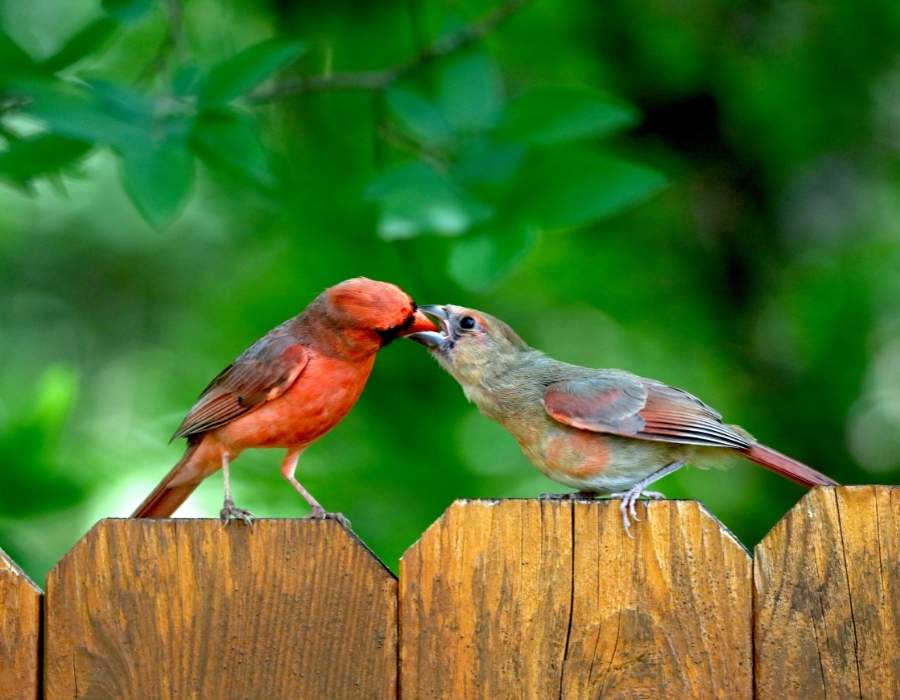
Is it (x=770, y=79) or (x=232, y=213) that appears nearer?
(x=770, y=79)

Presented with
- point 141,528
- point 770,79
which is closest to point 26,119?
point 141,528

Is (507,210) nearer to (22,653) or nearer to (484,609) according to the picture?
(484,609)

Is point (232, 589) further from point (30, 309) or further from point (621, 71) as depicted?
point (30, 309)

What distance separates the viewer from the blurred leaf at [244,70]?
355cm

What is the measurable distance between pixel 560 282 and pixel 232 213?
224 cm

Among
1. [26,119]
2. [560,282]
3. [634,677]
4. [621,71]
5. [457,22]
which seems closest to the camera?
[634,677]

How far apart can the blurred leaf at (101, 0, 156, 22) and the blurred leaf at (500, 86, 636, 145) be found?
110cm

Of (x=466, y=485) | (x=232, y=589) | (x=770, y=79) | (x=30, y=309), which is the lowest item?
(x=232, y=589)

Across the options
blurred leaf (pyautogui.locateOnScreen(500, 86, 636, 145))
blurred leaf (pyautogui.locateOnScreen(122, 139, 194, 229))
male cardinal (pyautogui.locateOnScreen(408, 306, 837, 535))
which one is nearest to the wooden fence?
male cardinal (pyautogui.locateOnScreen(408, 306, 837, 535))

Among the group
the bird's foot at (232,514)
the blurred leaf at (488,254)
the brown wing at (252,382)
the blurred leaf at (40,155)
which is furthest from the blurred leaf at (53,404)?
the blurred leaf at (488,254)

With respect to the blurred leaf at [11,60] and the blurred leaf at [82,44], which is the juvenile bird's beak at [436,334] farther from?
the blurred leaf at [11,60]

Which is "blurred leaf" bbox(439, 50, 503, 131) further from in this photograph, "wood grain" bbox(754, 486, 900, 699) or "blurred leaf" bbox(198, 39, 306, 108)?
"wood grain" bbox(754, 486, 900, 699)

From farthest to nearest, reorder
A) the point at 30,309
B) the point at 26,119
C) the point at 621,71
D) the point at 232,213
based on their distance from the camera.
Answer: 1. the point at 30,309
2. the point at 232,213
3. the point at 621,71
4. the point at 26,119

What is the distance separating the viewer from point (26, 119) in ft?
11.8
